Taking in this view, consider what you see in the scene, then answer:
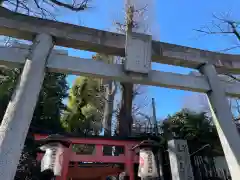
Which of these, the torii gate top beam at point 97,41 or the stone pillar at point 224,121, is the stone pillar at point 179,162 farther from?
the torii gate top beam at point 97,41

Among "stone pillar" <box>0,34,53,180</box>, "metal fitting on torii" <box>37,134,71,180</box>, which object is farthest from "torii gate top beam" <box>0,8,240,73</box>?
"metal fitting on torii" <box>37,134,71,180</box>

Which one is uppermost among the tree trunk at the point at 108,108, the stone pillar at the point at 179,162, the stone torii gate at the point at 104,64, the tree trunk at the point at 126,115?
the tree trunk at the point at 108,108

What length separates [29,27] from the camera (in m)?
3.69

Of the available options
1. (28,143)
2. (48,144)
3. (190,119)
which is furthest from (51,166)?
(190,119)

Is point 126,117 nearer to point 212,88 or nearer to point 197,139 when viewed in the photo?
Answer: point 197,139

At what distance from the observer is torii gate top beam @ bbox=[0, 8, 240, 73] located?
145 inches

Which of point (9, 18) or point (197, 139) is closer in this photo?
point (9, 18)

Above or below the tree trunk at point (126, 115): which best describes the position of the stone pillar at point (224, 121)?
below

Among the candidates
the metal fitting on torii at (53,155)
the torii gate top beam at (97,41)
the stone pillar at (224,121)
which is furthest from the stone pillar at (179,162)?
the metal fitting on torii at (53,155)

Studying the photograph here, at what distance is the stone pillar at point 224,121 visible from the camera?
3445 millimetres

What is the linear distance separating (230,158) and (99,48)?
2851mm

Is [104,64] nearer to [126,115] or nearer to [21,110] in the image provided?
[21,110]

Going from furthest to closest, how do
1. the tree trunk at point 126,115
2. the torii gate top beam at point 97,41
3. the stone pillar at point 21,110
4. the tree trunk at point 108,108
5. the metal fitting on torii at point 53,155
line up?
the tree trunk at point 108,108
the tree trunk at point 126,115
the metal fitting on torii at point 53,155
the torii gate top beam at point 97,41
the stone pillar at point 21,110

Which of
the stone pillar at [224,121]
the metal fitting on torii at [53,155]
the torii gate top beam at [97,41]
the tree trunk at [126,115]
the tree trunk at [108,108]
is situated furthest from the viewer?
the tree trunk at [108,108]
